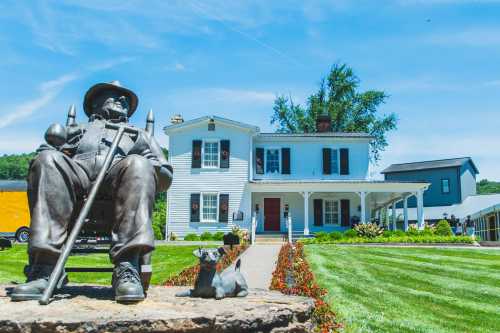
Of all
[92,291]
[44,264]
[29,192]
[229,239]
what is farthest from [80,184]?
[229,239]

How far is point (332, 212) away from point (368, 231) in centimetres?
471

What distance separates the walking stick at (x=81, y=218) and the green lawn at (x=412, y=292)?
10.4ft

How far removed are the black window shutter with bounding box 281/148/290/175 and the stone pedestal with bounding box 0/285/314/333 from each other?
78.7 ft

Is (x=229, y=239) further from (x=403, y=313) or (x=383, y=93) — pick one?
(x=383, y=93)

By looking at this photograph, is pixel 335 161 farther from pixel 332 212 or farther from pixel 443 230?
pixel 443 230

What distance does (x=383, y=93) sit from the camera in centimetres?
4219

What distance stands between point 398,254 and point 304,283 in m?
8.79

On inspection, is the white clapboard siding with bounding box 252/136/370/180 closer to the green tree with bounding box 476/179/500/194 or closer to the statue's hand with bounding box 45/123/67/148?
the statue's hand with bounding box 45/123/67/148

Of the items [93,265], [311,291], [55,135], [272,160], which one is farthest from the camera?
[272,160]

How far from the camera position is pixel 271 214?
27.5 metres

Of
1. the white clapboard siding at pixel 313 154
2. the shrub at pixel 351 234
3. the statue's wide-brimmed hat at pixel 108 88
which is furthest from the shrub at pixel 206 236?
the statue's wide-brimmed hat at pixel 108 88

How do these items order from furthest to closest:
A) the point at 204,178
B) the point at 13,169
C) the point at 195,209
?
the point at 13,169, the point at 204,178, the point at 195,209

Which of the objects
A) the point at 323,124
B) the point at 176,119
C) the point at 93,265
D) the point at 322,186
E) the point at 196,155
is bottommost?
the point at 93,265

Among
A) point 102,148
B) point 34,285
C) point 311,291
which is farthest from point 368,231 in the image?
point 34,285
